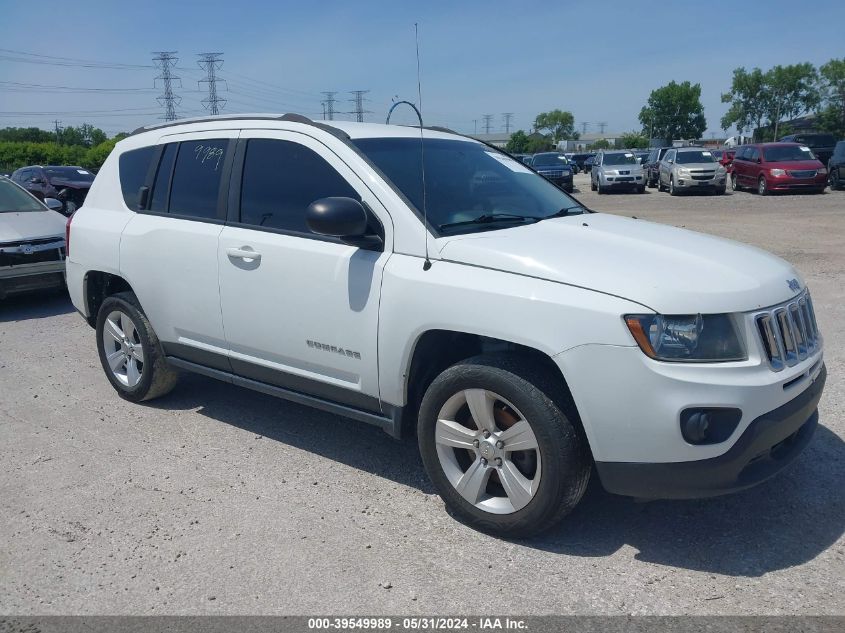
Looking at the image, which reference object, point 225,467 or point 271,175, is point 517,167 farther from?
point 225,467

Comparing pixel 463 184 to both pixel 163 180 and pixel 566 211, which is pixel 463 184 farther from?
pixel 163 180

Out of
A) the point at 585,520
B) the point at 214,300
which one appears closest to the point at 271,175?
the point at 214,300

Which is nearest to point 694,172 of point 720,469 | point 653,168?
point 653,168

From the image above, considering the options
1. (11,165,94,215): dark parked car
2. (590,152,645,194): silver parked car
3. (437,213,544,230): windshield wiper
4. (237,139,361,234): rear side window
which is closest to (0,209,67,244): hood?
(237,139,361,234): rear side window

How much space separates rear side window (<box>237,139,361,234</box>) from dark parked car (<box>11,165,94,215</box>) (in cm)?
1489

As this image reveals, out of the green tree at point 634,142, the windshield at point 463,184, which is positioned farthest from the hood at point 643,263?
the green tree at point 634,142

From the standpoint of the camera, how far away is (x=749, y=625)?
2789 mm

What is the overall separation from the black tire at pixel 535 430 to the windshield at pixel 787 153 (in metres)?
23.9

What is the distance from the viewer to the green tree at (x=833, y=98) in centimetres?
8812

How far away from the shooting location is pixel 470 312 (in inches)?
132

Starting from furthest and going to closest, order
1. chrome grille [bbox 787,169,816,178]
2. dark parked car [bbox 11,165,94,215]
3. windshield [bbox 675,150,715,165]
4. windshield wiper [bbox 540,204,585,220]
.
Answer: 1. windshield [bbox 675,150,715,165]
2. chrome grille [bbox 787,169,816,178]
3. dark parked car [bbox 11,165,94,215]
4. windshield wiper [bbox 540,204,585,220]

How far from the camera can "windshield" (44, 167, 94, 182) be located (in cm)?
1916

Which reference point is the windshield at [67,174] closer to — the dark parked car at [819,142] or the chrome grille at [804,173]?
the chrome grille at [804,173]

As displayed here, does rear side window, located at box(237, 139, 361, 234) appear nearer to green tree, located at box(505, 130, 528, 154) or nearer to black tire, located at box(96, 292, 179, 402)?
black tire, located at box(96, 292, 179, 402)
